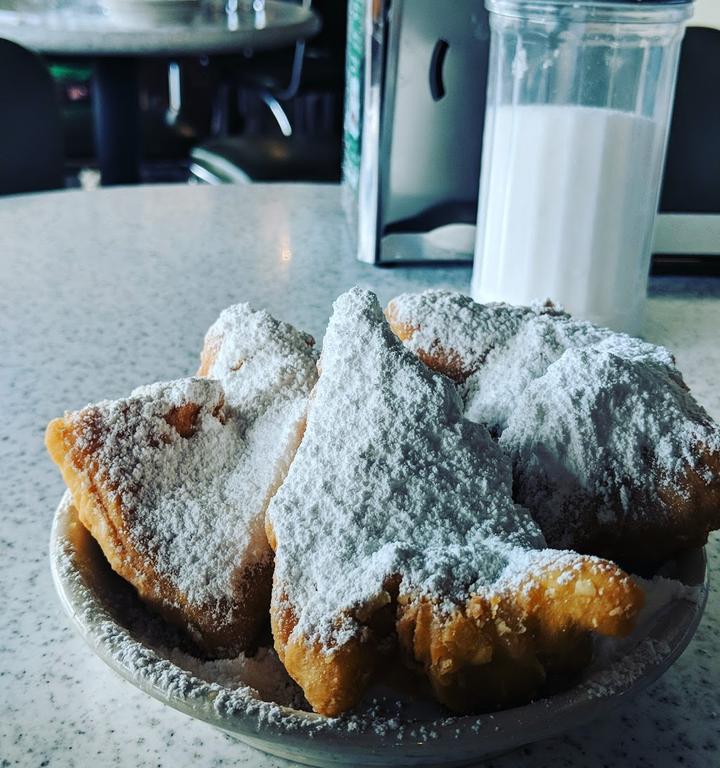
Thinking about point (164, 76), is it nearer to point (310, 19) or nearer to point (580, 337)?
point (310, 19)

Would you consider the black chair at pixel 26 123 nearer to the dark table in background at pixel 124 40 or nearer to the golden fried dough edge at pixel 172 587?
the dark table in background at pixel 124 40

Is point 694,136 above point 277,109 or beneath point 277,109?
above

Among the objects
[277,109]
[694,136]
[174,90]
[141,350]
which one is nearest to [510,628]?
[141,350]

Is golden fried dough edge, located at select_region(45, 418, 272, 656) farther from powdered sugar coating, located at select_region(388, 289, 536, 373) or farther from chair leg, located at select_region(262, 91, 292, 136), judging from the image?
chair leg, located at select_region(262, 91, 292, 136)

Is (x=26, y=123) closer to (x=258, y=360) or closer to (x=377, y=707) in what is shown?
(x=258, y=360)

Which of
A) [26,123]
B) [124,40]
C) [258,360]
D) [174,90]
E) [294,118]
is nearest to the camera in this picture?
[258,360]

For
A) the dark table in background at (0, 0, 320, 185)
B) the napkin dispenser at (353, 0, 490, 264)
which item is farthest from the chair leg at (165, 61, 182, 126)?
the napkin dispenser at (353, 0, 490, 264)
